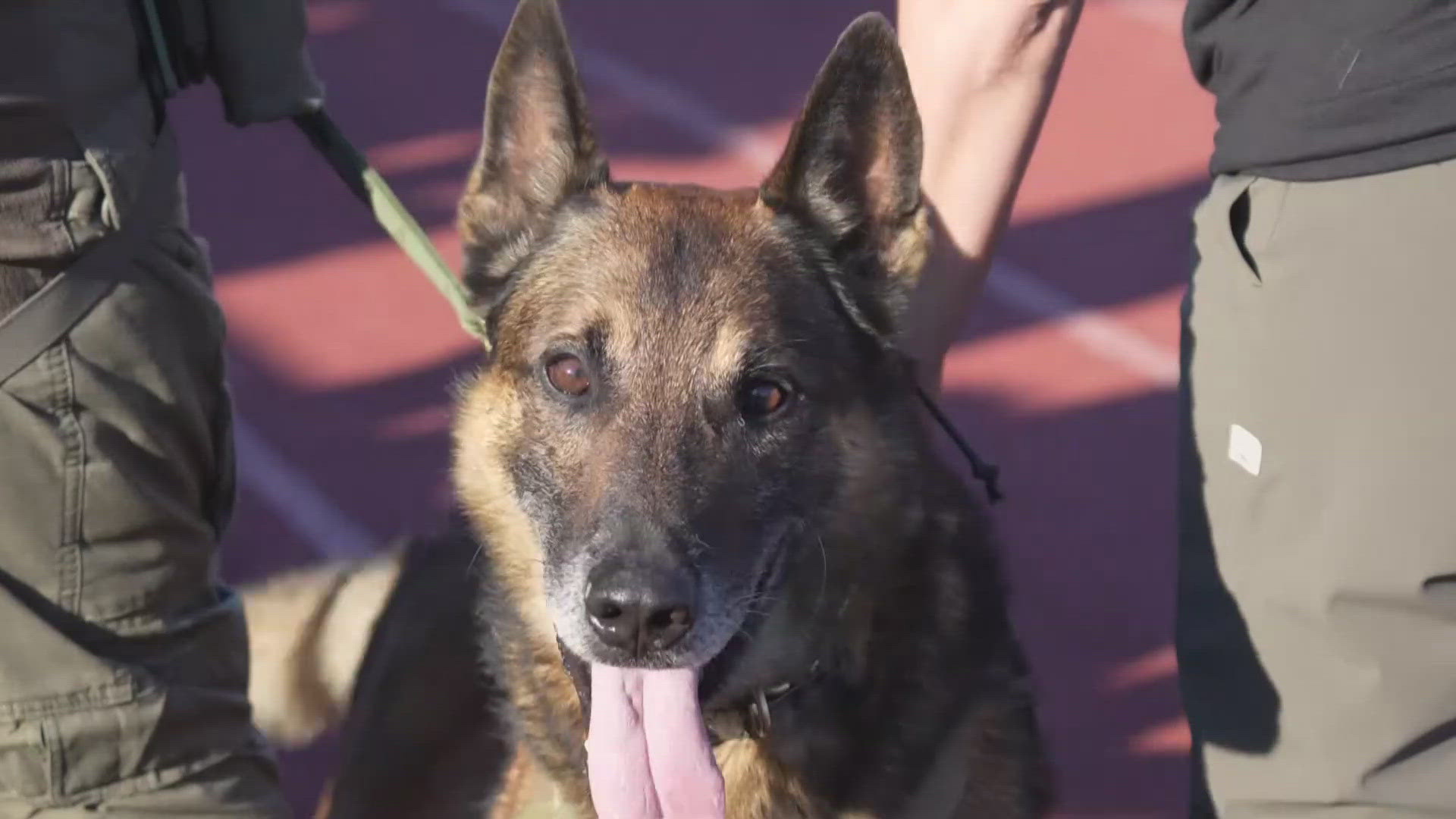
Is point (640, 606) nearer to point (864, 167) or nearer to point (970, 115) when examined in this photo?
point (864, 167)

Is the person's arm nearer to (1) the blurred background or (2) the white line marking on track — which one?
(1) the blurred background

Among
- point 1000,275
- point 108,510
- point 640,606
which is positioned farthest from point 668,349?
point 1000,275

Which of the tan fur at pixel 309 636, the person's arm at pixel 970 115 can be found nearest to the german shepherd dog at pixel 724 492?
the person's arm at pixel 970 115

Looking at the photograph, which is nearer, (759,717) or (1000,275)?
(759,717)

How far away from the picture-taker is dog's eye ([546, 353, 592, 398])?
2676 millimetres

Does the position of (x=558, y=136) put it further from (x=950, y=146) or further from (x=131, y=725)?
A: (x=131, y=725)

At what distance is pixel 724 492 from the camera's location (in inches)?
99.6

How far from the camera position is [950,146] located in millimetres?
2842

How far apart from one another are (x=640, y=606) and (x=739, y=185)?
180 inches

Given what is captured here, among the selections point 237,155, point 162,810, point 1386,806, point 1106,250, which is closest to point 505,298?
point 162,810

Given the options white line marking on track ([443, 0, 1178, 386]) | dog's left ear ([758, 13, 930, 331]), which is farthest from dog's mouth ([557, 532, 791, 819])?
white line marking on track ([443, 0, 1178, 386])

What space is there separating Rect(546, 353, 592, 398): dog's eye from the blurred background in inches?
72.9

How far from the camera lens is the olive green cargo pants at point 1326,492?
7.60 ft

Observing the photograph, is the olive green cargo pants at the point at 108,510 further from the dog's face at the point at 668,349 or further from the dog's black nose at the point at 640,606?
the dog's black nose at the point at 640,606
